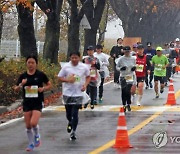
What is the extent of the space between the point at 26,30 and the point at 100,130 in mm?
11490

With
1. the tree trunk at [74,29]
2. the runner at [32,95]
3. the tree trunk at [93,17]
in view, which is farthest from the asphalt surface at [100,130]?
the tree trunk at [93,17]

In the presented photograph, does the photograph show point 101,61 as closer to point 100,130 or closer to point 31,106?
point 100,130

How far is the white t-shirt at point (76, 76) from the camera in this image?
1393cm

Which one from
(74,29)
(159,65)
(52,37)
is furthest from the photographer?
(74,29)

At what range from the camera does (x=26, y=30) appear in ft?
85.1

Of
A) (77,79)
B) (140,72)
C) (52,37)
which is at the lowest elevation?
(140,72)

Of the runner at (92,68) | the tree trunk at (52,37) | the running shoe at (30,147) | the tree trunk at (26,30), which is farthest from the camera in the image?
the tree trunk at (52,37)

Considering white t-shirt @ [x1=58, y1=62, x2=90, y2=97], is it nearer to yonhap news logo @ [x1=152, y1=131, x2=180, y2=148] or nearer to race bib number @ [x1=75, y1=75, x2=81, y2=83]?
race bib number @ [x1=75, y1=75, x2=81, y2=83]

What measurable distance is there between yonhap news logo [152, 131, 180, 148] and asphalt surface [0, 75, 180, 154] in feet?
0.07

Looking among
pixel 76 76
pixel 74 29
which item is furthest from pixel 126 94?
pixel 74 29

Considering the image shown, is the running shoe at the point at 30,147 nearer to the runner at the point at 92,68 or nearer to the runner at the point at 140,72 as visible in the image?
the runner at the point at 92,68

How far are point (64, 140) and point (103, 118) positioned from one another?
409 centimetres

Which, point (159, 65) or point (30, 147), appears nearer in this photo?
point (30, 147)

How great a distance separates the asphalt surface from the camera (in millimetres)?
12469
